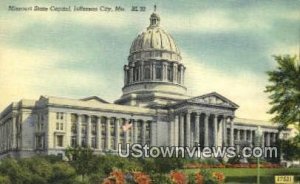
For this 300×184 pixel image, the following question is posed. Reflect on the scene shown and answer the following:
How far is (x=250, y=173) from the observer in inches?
393

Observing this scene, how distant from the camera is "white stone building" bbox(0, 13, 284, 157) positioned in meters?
11.1

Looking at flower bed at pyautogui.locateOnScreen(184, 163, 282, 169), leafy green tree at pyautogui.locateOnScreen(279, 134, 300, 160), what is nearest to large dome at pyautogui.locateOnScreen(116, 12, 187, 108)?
flower bed at pyautogui.locateOnScreen(184, 163, 282, 169)

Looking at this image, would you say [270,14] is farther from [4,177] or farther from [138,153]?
[4,177]

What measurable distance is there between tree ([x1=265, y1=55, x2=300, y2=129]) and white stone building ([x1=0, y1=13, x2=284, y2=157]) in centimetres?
81

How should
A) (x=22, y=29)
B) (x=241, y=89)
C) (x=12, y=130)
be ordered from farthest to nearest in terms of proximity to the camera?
(x=12, y=130) → (x=241, y=89) → (x=22, y=29)

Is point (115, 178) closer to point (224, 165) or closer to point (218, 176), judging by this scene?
point (218, 176)

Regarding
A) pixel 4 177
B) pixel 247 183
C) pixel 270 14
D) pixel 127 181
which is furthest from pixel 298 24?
pixel 4 177

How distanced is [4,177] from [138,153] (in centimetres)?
174

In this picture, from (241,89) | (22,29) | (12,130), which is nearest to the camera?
(22,29)

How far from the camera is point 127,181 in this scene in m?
9.41

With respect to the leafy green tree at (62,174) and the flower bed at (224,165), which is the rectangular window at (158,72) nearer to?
the flower bed at (224,165)

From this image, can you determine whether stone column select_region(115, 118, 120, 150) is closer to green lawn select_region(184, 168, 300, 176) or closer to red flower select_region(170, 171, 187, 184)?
green lawn select_region(184, 168, 300, 176)

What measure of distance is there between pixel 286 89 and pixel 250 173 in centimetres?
136

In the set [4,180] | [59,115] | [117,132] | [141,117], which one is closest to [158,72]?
[141,117]
